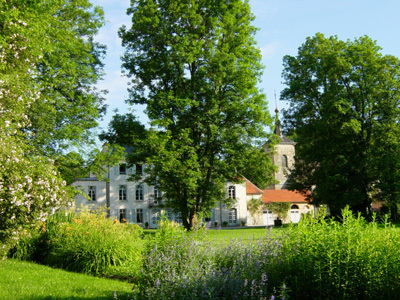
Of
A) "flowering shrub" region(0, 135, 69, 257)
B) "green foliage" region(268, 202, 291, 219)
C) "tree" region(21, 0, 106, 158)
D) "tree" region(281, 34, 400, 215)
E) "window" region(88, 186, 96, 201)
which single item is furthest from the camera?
"green foliage" region(268, 202, 291, 219)

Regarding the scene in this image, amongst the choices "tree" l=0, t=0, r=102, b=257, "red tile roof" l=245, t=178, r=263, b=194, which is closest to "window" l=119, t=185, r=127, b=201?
"red tile roof" l=245, t=178, r=263, b=194

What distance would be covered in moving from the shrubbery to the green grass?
0.71 m

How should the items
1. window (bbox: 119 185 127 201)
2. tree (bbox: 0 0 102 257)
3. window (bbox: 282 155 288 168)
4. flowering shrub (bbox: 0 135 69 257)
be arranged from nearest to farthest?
flowering shrub (bbox: 0 135 69 257) < tree (bbox: 0 0 102 257) < window (bbox: 119 185 127 201) < window (bbox: 282 155 288 168)

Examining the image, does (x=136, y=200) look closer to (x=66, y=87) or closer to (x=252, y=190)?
(x=252, y=190)

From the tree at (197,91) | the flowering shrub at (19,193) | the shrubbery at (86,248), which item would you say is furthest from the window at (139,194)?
the flowering shrub at (19,193)

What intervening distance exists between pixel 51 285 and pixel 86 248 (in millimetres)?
2613

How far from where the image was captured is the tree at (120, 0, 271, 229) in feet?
69.2

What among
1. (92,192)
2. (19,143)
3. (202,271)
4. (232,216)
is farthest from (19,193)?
(232,216)

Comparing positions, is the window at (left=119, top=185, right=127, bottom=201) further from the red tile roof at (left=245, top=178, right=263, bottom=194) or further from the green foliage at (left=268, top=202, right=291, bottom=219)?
the green foliage at (left=268, top=202, right=291, bottom=219)

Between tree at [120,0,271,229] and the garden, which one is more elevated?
tree at [120,0,271,229]

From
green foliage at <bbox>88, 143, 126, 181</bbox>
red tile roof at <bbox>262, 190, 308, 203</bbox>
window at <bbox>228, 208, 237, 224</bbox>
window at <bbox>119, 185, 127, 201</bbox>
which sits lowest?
window at <bbox>228, 208, 237, 224</bbox>

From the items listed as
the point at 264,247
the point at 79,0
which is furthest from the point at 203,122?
the point at 264,247

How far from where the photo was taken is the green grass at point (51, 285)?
7.60 meters

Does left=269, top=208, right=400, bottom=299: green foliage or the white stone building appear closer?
left=269, top=208, right=400, bottom=299: green foliage
